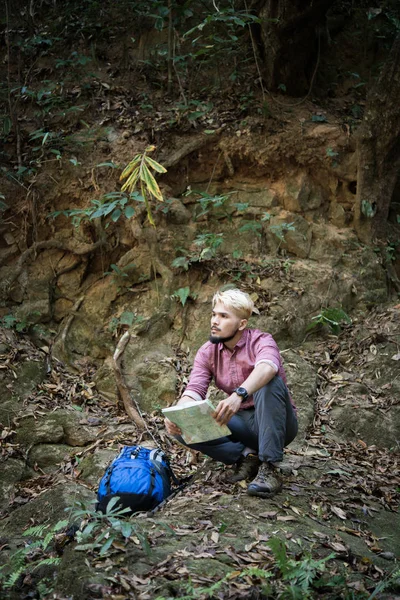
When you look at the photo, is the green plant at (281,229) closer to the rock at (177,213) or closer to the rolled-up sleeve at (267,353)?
the rock at (177,213)

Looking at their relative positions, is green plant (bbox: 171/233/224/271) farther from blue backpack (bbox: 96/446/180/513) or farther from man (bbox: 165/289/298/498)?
blue backpack (bbox: 96/446/180/513)

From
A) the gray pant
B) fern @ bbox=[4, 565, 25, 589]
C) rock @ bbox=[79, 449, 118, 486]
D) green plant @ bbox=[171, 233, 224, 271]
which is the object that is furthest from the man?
green plant @ bbox=[171, 233, 224, 271]

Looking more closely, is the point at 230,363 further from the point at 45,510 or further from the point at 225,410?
the point at 45,510

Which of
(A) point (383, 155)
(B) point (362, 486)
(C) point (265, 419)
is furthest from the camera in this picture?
(A) point (383, 155)

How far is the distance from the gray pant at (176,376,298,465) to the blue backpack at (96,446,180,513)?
1.01 ft

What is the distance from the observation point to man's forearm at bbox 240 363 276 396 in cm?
363

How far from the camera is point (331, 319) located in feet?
22.4

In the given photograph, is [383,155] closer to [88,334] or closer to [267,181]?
[267,181]

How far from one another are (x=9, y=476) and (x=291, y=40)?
663 cm

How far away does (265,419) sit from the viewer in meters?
3.76

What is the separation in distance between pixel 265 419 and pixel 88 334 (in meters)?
3.70

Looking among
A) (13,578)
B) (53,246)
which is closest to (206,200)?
(53,246)

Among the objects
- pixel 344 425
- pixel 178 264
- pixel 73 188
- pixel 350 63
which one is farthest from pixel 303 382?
pixel 350 63

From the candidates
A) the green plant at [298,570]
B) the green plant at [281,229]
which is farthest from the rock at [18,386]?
the green plant at [298,570]
